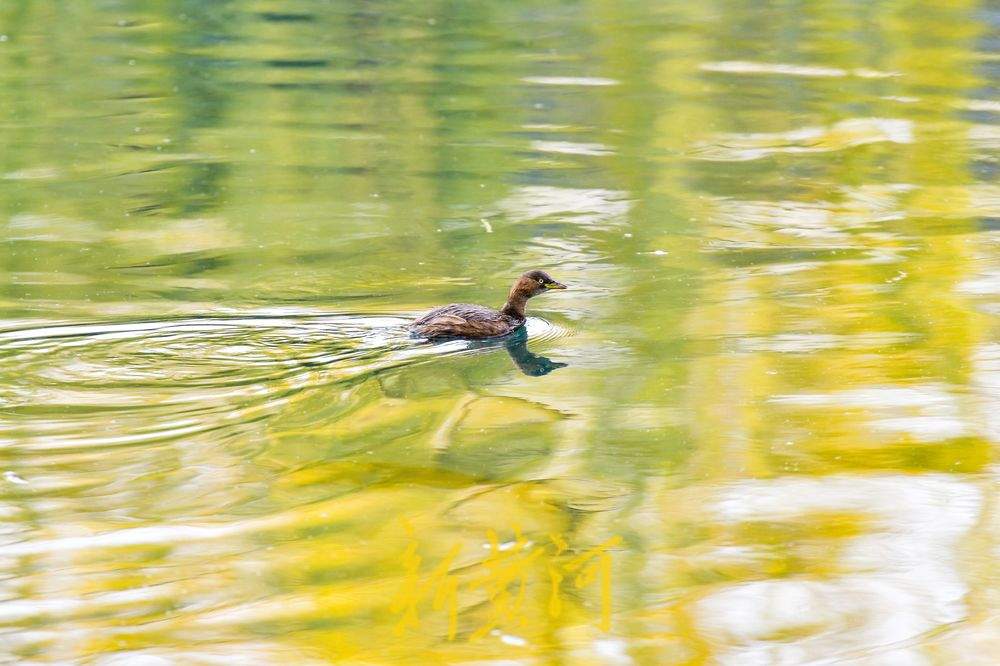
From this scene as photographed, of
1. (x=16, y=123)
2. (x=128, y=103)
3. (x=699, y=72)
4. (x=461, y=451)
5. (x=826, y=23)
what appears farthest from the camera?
(x=826, y=23)

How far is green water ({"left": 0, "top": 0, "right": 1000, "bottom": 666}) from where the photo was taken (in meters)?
5.22

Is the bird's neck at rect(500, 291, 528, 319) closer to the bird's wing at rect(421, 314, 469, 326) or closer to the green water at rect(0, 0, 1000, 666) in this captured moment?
the green water at rect(0, 0, 1000, 666)

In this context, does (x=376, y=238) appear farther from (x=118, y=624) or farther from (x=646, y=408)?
(x=118, y=624)

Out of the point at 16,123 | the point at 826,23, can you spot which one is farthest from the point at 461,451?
the point at 826,23

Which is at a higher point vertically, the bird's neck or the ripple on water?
the ripple on water

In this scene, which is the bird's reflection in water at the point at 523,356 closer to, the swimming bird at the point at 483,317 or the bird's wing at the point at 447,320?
the swimming bird at the point at 483,317

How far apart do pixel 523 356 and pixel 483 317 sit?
306 millimetres

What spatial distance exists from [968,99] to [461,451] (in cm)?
943

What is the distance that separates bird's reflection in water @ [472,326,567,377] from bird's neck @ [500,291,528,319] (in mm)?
81

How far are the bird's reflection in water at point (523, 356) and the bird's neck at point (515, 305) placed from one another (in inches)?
3.2

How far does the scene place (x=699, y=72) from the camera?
16.1 m

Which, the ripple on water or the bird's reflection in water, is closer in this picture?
the ripple on water

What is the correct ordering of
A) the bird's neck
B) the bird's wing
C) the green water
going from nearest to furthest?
the green water < the bird's wing < the bird's neck

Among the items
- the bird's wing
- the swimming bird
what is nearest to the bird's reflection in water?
the swimming bird
